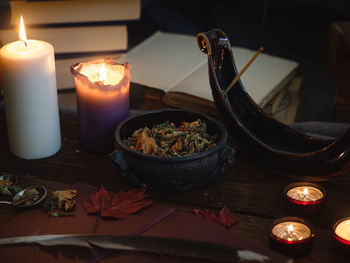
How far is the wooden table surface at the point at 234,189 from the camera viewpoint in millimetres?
924

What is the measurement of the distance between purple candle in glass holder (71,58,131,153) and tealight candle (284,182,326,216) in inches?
16.3

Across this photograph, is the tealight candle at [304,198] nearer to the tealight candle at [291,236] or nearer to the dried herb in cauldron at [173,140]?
the tealight candle at [291,236]

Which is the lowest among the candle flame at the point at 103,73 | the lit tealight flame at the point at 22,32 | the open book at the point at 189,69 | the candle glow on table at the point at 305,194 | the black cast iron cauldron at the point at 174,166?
the candle glow on table at the point at 305,194

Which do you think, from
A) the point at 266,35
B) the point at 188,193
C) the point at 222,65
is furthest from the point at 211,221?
the point at 266,35

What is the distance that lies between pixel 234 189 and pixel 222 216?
0.36ft

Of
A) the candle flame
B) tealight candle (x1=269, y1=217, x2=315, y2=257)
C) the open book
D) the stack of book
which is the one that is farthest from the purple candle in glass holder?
tealight candle (x1=269, y1=217, x2=315, y2=257)

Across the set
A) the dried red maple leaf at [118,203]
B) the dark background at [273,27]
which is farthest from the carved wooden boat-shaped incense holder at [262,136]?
the dark background at [273,27]

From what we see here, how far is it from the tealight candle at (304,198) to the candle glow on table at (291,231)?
0.08 meters

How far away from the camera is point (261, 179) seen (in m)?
1.08

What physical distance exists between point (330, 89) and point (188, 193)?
1.38m

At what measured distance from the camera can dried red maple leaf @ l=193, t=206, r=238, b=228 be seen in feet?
3.07

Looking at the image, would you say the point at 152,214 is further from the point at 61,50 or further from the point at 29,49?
the point at 61,50

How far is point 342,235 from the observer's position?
2.82 ft

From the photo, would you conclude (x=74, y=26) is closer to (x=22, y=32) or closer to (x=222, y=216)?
(x=22, y=32)
